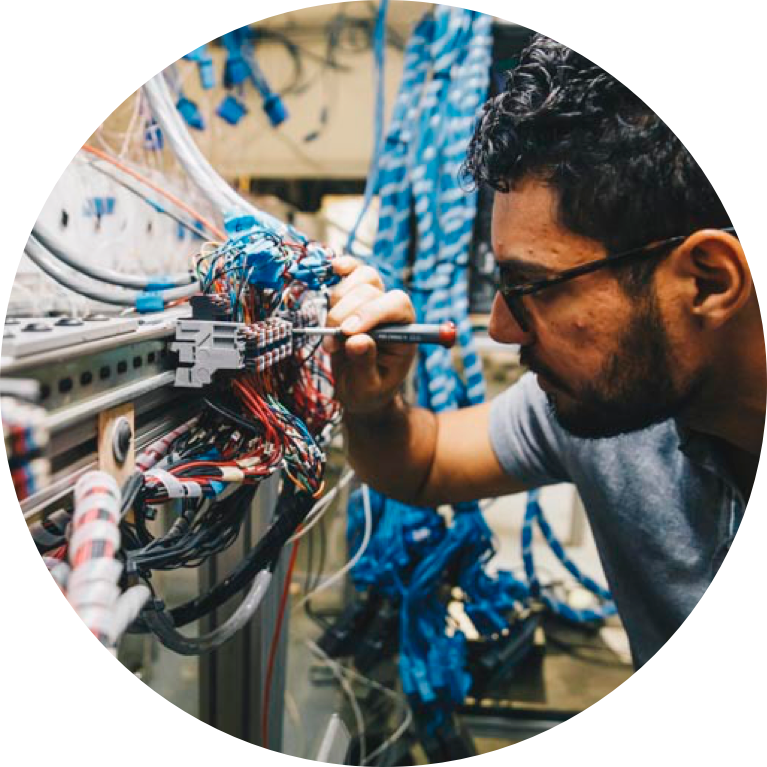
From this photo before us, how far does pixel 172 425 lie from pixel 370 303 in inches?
11.2


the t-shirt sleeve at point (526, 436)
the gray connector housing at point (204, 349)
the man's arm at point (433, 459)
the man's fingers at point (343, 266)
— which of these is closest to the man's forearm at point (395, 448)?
the man's arm at point (433, 459)

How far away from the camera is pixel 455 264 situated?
100 cm

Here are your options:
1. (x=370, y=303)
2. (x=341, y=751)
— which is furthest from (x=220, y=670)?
(x=370, y=303)

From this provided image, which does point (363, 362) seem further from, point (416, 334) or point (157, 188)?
point (157, 188)

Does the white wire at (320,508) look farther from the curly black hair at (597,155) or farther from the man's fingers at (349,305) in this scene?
the curly black hair at (597,155)

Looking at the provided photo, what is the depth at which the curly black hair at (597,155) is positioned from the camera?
2.28 feet

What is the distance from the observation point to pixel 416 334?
0.79m

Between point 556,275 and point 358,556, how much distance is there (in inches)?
25.9

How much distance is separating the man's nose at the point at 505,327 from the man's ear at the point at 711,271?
177mm

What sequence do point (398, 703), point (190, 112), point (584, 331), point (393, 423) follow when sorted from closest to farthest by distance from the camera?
point (584, 331), point (190, 112), point (393, 423), point (398, 703)

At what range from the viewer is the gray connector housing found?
0.64 metres

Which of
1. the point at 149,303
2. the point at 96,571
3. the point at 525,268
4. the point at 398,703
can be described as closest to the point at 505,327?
the point at 525,268

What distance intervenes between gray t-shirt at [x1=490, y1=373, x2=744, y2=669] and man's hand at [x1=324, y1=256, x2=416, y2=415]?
22cm

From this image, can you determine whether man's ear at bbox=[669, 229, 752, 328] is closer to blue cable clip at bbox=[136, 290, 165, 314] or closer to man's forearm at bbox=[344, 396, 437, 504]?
man's forearm at bbox=[344, 396, 437, 504]
